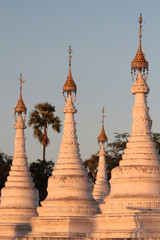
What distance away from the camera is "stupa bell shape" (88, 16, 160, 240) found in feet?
166

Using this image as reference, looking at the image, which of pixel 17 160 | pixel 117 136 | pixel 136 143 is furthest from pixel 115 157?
pixel 136 143

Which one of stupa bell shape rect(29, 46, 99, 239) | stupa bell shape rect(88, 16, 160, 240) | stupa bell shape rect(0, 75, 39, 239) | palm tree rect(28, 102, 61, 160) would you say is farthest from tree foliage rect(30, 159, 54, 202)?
stupa bell shape rect(88, 16, 160, 240)

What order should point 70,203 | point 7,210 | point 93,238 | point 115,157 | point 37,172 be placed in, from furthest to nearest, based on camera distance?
point 115,157
point 37,172
point 7,210
point 70,203
point 93,238

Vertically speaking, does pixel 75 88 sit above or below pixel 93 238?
above

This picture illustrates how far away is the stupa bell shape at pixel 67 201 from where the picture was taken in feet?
193

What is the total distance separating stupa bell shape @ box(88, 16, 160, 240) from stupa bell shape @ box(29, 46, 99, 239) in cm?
630

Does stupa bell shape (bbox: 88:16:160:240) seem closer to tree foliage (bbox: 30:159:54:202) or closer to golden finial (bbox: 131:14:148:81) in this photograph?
golden finial (bbox: 131:14:148:81)

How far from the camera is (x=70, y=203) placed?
5997 centimetres

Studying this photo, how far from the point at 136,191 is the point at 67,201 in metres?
9.09

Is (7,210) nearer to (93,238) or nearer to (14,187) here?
(14,187)

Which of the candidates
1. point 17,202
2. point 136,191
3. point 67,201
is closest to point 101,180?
point 17,202

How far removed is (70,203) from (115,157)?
4854 cm

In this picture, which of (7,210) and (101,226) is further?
(7,210)

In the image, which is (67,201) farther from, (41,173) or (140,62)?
(41,173)
